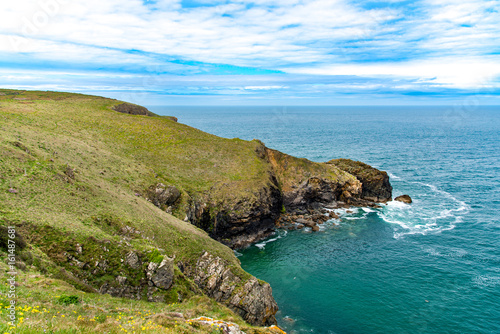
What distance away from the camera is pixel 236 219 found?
66.6m

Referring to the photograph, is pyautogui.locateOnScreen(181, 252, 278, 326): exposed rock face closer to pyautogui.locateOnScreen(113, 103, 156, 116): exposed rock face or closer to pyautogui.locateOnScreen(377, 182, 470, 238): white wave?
pyautogui.locateOnScreen(377, 182, 470, 238): white wave

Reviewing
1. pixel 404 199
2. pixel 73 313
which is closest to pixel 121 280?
pixel 73 313

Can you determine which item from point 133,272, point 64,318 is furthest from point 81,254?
point 64,318

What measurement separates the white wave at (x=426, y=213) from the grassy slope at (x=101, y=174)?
Answer: 36056 millimetres

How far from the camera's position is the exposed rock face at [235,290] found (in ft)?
127

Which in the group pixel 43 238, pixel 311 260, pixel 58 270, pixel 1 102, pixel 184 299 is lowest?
pixel 311 260

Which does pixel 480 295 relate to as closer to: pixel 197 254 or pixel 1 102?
pixel 197 254

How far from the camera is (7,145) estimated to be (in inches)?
1686

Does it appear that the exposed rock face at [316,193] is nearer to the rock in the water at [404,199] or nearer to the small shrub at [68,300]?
the rock in the water at [404,199]

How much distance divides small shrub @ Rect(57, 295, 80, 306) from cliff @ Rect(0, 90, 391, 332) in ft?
20.1

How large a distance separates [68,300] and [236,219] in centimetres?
4632

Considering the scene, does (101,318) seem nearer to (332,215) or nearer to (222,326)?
(222,326)

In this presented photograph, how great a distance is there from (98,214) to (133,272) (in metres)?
11.3

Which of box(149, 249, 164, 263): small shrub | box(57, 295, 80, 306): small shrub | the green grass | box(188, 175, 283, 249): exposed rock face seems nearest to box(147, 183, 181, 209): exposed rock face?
box(188, 175, 283, 249): exposed rock face
